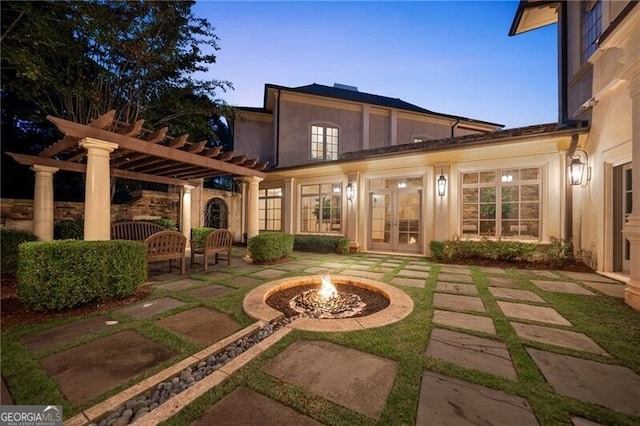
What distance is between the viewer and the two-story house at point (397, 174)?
6.54 m

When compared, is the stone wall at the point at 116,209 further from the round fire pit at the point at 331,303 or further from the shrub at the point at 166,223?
the round fire pit at the point at 331,303

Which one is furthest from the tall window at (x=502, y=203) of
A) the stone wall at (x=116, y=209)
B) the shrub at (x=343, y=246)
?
the stone wall at (x=116, y=209)

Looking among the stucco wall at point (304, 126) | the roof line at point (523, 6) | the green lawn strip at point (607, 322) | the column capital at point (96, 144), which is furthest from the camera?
the stucco wall at point (304, 126)

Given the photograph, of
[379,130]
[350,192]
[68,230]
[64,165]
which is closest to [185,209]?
[68,230]

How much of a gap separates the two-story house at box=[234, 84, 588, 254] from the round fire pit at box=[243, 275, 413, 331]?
13.9ft

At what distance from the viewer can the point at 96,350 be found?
2230 millimetres

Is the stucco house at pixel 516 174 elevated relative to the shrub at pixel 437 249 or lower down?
elevated

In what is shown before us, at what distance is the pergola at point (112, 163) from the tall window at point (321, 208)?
11.4 feet

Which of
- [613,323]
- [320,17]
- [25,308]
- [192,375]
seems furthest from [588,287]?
[320,17]

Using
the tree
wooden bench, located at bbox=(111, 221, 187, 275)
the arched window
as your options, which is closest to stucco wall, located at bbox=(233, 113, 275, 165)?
the arched window

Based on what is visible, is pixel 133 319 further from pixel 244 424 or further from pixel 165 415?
pixel 244 424

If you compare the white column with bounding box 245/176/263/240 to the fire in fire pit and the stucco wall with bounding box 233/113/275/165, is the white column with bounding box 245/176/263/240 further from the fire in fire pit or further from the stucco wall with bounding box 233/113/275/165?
the stucco wall with bounding box 233/113/275/165

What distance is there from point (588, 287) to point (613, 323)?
6.44ft

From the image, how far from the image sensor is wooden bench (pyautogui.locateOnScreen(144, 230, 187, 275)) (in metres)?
4.70
